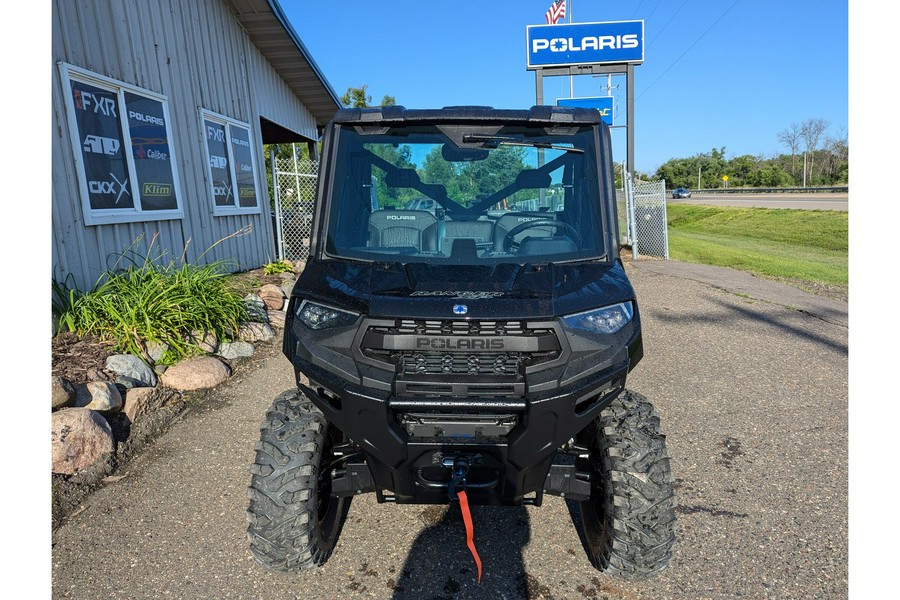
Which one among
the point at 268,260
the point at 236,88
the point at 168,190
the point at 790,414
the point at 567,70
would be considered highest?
the point at 567,70

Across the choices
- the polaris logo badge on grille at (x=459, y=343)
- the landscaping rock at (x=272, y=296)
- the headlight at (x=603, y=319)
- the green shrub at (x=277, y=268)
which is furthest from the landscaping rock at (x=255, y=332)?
the headlight at (x=603, y=319)

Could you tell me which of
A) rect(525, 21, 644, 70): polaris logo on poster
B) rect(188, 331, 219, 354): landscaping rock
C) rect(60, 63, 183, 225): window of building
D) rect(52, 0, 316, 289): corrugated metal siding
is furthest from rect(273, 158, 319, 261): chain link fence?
rect(525, 21, 644, 70): polaris logo on poster

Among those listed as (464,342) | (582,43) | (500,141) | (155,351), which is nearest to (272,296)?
(155,351)

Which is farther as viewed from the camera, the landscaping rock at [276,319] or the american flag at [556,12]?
the american flag at [556,12]

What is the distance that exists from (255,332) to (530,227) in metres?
4.42

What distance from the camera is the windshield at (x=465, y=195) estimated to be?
2852 millimetres

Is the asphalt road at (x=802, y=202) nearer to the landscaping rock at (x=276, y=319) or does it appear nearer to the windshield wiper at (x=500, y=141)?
the landscaping rock at (x=276, y=319)

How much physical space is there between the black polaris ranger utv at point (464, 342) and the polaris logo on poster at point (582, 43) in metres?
15.2

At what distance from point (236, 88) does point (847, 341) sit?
397 inches

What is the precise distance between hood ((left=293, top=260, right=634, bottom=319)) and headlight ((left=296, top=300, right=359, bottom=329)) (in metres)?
0.03

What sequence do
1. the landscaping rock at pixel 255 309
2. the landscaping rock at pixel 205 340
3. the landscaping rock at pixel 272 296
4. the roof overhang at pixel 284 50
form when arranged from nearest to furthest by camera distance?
the landscaping rock at pixel 205 340 < the landscaping rock at pixel 255 309 < the landscaping rock at pixel 272 296 < the roof overhang at pixel 284 50

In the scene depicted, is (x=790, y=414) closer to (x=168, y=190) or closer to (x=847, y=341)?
(x=847, y=341)

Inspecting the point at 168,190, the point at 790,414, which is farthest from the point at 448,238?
the point at 168,190

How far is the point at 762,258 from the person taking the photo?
15.8 metres
